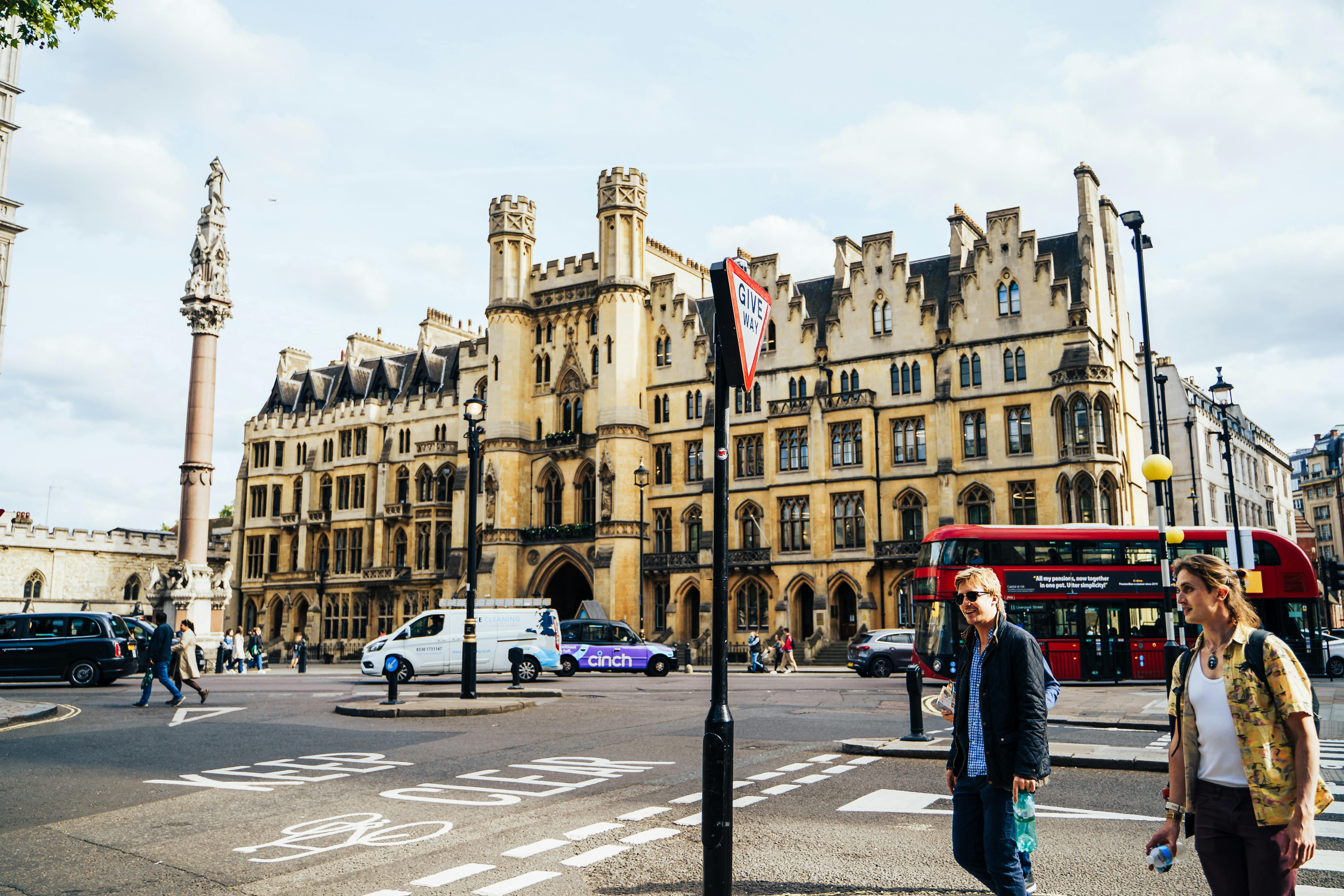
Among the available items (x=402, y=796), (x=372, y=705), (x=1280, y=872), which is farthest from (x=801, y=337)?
(x=1280, y=872)

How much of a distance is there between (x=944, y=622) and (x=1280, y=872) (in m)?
21.3

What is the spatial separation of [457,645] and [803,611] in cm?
1980

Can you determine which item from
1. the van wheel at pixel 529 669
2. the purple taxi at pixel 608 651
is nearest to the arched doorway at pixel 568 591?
the purple taxi at pixel 608 651

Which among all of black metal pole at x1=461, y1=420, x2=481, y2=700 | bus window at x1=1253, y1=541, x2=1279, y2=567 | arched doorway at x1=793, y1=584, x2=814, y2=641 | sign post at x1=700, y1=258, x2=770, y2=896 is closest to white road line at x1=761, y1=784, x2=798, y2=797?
sign post at x1=700, y1=258, x2=770, y2=896

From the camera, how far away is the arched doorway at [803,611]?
42.8 meters

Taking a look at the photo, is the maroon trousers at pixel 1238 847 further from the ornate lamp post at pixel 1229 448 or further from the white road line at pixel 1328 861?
the ornate lamp post at pixel 1229 448

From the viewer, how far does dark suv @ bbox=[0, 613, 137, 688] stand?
923 inches

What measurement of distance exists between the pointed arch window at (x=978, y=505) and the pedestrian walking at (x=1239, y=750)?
120ft

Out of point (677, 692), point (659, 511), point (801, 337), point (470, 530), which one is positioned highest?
point (801, 337)

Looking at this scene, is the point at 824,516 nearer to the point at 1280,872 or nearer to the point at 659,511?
the point at 659,511

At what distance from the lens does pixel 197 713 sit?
17250 millimetres

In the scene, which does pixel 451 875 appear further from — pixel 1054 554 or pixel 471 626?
pixel 1054 554

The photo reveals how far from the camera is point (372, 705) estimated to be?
17.2 metres

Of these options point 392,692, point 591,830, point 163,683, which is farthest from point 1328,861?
point 163,683
